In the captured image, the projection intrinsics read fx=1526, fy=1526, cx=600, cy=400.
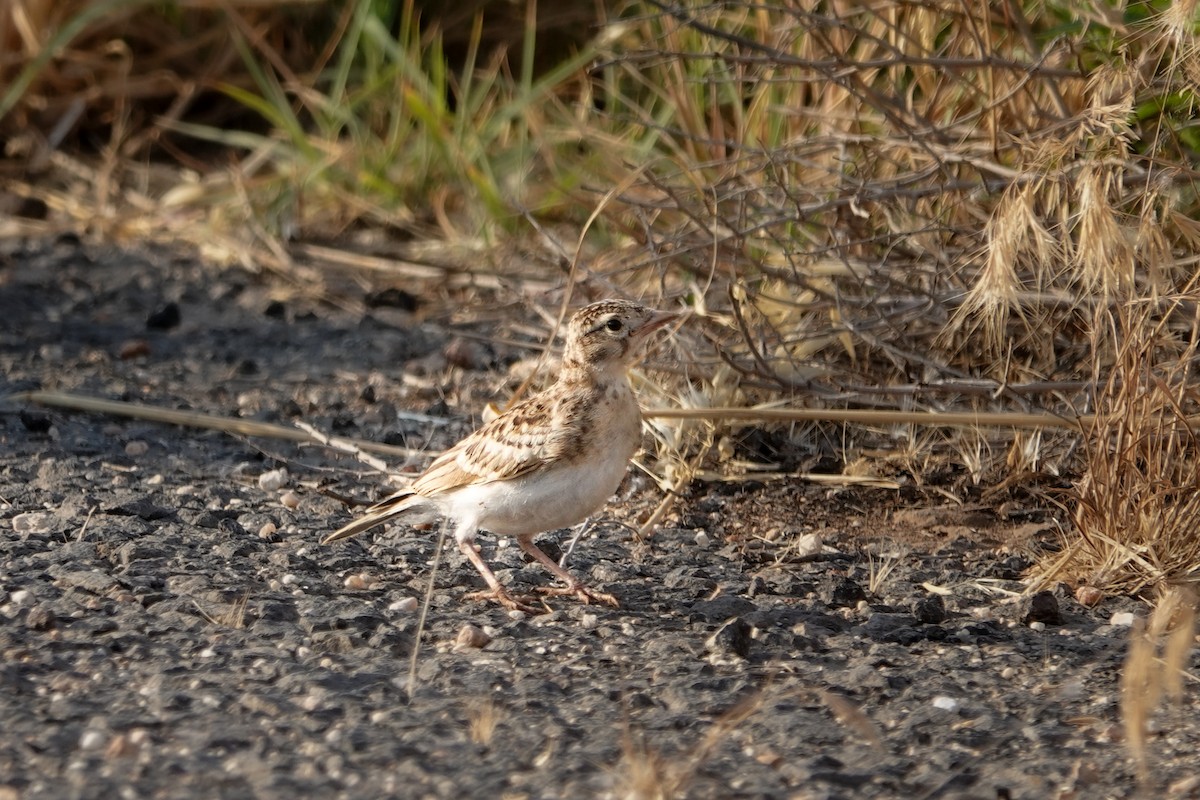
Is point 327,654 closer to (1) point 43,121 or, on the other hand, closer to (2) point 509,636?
(2) point 509,636

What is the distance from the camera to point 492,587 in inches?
173

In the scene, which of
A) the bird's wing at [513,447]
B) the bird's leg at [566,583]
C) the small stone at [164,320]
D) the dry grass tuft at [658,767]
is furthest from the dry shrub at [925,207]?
the small stone at [164,320]

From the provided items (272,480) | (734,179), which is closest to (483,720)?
(272,480)

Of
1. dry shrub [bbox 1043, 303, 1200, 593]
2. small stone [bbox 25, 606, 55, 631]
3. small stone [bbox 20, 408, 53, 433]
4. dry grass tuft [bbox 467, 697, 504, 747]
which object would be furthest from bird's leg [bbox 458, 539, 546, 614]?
small stone [bbox 20, 408, 53, 433]

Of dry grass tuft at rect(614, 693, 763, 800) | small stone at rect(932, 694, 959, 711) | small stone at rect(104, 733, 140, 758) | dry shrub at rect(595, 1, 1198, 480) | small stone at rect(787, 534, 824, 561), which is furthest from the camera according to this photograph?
small stone at rect(787, 534, 824, 561)

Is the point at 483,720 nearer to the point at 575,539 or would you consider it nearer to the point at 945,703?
the point at 945,703

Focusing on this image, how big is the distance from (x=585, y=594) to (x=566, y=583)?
0.17 m

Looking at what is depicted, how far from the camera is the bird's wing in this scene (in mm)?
4344

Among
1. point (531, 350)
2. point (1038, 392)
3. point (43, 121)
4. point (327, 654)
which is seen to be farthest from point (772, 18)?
point (43, 121)

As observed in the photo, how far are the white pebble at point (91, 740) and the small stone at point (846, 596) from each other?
6.70ft

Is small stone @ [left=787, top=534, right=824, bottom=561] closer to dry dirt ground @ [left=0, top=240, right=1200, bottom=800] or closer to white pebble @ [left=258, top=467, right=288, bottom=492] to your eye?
dry dirt ground @ [left=0, top=240, right=1200, bottom=800]

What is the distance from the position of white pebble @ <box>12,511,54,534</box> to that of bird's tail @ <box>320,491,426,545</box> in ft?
2.80

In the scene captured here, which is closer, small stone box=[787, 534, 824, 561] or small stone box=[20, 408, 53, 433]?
small stone box=[787, 534, 824, 561]

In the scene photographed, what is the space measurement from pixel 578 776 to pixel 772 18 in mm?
4221
